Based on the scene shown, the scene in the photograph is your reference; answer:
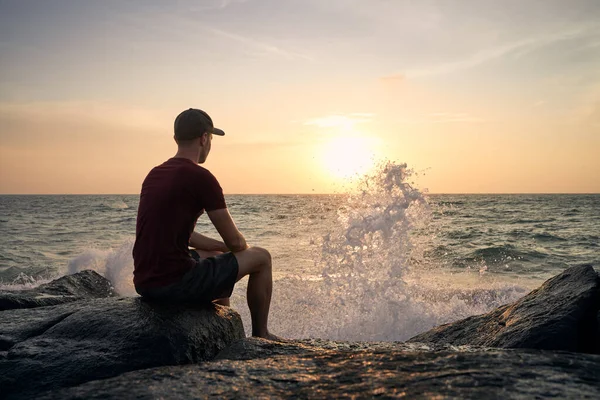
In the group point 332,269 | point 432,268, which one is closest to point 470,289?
point 432,268

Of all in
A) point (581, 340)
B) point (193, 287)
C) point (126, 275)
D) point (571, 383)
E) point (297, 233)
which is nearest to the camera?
point (571, 383)

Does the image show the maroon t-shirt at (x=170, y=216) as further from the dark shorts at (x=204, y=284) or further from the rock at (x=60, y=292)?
the rock at (x=60, y=292)

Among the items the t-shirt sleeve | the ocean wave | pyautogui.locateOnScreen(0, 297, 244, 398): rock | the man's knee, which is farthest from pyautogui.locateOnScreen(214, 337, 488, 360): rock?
the ocean wave

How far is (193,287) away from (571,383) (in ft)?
7.66

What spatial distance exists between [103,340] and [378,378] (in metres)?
1.74

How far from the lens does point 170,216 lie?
327 cm

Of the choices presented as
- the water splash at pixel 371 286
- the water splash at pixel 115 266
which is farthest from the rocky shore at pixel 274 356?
the water splash at pixel 115 266

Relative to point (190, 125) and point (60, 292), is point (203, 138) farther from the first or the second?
point (60, 292)

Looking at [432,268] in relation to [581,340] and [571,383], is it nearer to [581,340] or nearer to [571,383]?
[581,340]

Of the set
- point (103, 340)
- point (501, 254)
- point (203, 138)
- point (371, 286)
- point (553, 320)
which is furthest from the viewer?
point (501, 254)

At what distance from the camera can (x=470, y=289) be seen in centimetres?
1070

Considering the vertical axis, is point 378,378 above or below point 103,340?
above

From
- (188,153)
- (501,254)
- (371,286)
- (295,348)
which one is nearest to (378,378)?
(295,348)

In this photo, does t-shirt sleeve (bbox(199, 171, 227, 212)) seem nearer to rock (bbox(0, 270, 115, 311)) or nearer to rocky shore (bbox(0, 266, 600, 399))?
rocky shore (bbox(0, 266, 600, 399))
